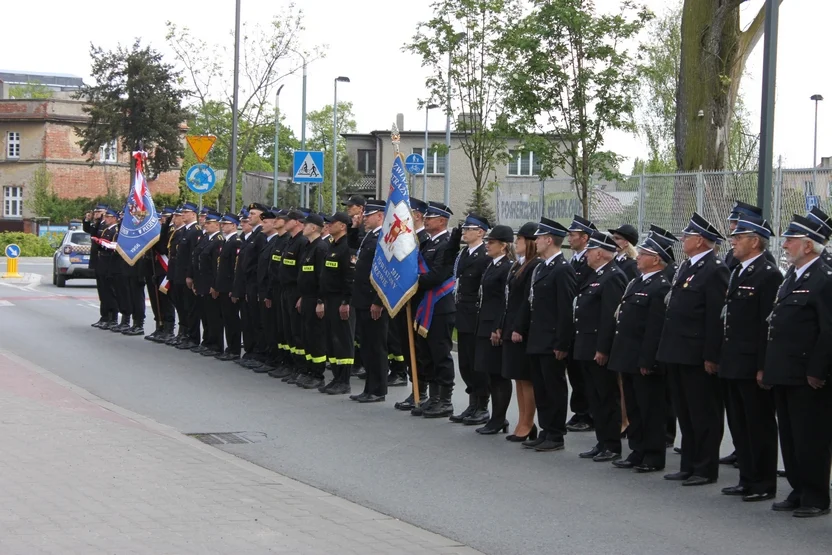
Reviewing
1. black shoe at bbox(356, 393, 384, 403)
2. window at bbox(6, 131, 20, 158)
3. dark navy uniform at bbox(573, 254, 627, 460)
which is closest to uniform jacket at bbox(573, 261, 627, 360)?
dark navy uniform at bbox(573, 254, 627, 460)

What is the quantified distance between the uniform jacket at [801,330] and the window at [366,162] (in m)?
72.1

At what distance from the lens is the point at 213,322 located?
1788cm

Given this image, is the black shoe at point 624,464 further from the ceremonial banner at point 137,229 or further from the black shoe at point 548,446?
the ceremonial banner at point 137,229

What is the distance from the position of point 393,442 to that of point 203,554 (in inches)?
178

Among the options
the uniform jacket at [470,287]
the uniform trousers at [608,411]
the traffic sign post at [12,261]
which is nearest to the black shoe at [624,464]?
the uniform trousers at [608,411]

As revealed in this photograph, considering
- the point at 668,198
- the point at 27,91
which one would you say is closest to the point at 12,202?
the point at 27,91

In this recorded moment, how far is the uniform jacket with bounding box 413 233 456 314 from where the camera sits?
490 inches

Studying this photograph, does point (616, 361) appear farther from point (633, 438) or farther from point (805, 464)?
point (805, 464)

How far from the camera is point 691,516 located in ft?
26.4

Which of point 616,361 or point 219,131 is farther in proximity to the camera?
point 219,131

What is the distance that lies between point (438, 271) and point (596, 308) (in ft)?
8.34

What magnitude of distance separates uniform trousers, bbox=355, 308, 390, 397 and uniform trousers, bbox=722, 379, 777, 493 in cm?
545

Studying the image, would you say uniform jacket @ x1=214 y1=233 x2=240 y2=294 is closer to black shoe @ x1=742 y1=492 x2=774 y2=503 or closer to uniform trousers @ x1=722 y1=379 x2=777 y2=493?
uniform trousers @ x1=722 y1=379 x2=777 y2=493

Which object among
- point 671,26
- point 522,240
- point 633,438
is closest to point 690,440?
point 633,438
